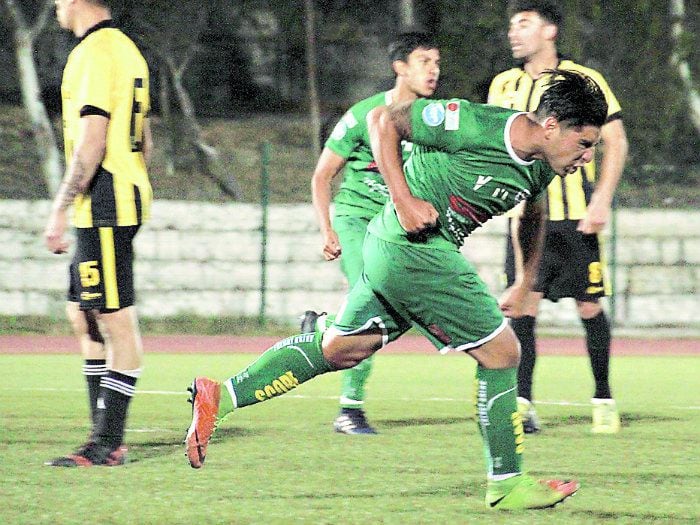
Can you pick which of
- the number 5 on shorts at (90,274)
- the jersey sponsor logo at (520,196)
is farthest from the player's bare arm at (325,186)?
the jersey sponsor logo at (520,196)

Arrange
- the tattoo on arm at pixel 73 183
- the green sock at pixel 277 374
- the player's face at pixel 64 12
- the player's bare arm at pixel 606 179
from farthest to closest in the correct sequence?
the player's bare arm at pixel 606 179, the player's face at pixel 64 12, the tattoo on arm at pixel 73 183, the green sock at pixel 277 374

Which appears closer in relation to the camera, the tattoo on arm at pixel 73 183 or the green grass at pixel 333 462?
the green grass at pixel 333 462

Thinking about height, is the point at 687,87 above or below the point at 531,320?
above

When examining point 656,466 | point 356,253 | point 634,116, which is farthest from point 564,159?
point 634,116

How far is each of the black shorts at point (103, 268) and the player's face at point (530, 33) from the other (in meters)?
2.58

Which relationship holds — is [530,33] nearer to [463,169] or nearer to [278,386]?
[463,169]

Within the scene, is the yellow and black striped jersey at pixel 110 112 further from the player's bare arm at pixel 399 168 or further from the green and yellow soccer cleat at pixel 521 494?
the green and yellow soccer cleat at pixel 521 494

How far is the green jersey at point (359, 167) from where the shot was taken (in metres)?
7.27

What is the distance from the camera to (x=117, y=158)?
5.94 meters

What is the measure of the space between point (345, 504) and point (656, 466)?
1.76 m

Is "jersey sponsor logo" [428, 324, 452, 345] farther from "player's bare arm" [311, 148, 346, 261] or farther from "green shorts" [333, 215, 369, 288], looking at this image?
"player's bare arm" [311, 148, 346, 261]

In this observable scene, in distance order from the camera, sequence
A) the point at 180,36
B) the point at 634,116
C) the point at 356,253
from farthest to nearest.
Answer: the point at 180,36, the point at 634,116, the point at 356,253

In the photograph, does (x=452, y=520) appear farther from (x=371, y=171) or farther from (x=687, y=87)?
(x=687, y=87)

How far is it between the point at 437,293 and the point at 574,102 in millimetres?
848
